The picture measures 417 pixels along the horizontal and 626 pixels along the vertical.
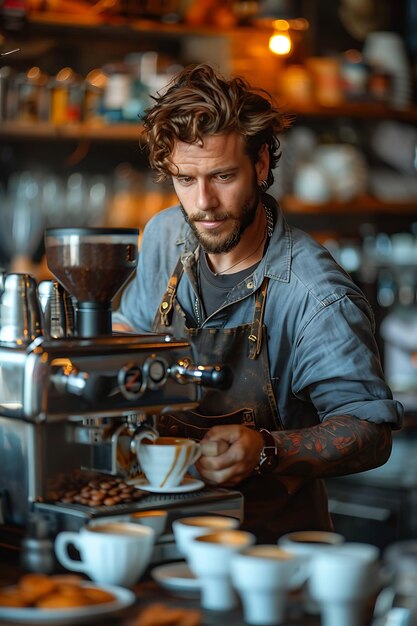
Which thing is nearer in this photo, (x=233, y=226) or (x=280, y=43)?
(x=233, y=226)

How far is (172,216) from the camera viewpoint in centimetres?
280

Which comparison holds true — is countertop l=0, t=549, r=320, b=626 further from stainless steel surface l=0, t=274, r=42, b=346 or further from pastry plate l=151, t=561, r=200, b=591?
stainless steel surface l=0, t=274, r=42, b=346

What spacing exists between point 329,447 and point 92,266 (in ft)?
2.13

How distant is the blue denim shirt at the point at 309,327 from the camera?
2.27 m

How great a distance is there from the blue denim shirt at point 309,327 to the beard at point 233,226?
80mm

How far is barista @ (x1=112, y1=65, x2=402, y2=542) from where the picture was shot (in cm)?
225

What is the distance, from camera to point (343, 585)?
52.8 inches

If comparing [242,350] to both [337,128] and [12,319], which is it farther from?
[337,128]

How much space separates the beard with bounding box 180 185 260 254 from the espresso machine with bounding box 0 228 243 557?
50cm

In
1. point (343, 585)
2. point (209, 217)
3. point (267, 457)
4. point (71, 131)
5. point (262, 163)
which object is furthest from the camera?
point (71, 131)

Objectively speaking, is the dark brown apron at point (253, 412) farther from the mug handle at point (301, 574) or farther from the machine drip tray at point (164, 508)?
the mug handle at point (301, 574)

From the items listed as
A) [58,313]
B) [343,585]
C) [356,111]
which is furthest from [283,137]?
[343,585]

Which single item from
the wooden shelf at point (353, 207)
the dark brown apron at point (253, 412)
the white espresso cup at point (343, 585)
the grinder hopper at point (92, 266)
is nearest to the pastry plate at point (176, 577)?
the white espresso cup at point (343, 585)

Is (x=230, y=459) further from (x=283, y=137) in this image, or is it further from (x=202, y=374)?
(x=283, y=137)
